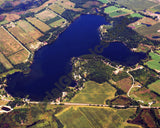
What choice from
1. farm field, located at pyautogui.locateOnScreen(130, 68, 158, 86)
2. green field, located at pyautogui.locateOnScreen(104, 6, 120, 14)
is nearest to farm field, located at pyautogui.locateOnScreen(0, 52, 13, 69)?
farm field, located at pyautogui.locateOnScreen(130, 68, 158, 86)

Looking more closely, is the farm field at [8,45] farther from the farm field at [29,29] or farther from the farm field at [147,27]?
the farm field at [147,27]

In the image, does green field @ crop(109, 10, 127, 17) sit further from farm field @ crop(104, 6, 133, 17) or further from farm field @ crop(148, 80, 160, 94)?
farm field @ crop(148, 80, 160, 94)

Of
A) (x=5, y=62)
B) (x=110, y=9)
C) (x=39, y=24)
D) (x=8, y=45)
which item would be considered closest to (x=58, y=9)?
(x=39, y=24)

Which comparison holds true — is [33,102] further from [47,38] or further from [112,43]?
[112,43]

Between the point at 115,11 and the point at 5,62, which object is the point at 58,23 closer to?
the point at 115,11

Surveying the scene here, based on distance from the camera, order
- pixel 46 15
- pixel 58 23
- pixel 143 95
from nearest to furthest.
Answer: pixel 143 95, pixel 58 23, pixel 46 15

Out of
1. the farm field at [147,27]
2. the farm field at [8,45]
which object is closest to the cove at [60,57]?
the farm field at [8,45]
